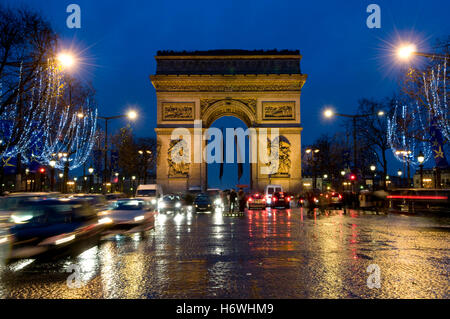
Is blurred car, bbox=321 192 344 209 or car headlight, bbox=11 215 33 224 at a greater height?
car headlight, bbox=11 215 33 224

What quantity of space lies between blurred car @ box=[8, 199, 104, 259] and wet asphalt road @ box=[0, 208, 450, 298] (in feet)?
1.18

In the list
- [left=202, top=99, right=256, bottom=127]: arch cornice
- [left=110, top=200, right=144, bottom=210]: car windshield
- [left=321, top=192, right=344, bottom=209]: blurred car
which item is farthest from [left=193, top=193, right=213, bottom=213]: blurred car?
[left=202, top=99, right=256, bottom=127]: arch cornice

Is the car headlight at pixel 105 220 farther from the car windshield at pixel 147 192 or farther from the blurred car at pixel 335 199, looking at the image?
the blurred car at pixel 335 199

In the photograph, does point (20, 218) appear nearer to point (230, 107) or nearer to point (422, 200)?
point (422, 200)

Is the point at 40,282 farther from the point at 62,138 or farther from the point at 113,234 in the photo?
the point at 62,138

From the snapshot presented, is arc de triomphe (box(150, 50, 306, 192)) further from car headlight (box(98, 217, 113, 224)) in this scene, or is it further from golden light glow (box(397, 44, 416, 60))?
car headlight (box(98, 217, 113, 224))

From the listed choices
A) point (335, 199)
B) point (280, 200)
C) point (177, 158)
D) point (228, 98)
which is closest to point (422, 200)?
point (335, 199)

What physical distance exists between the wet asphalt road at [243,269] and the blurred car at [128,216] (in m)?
0.82

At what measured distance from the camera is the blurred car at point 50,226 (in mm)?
8906

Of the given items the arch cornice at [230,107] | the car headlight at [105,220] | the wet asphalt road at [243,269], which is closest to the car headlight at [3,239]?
the wet asphalt road at [243,269]

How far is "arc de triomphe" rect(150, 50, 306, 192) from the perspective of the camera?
47.7 metres

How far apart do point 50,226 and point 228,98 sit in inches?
1598

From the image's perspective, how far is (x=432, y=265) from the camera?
8.34 m

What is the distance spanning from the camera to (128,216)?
554 inches
